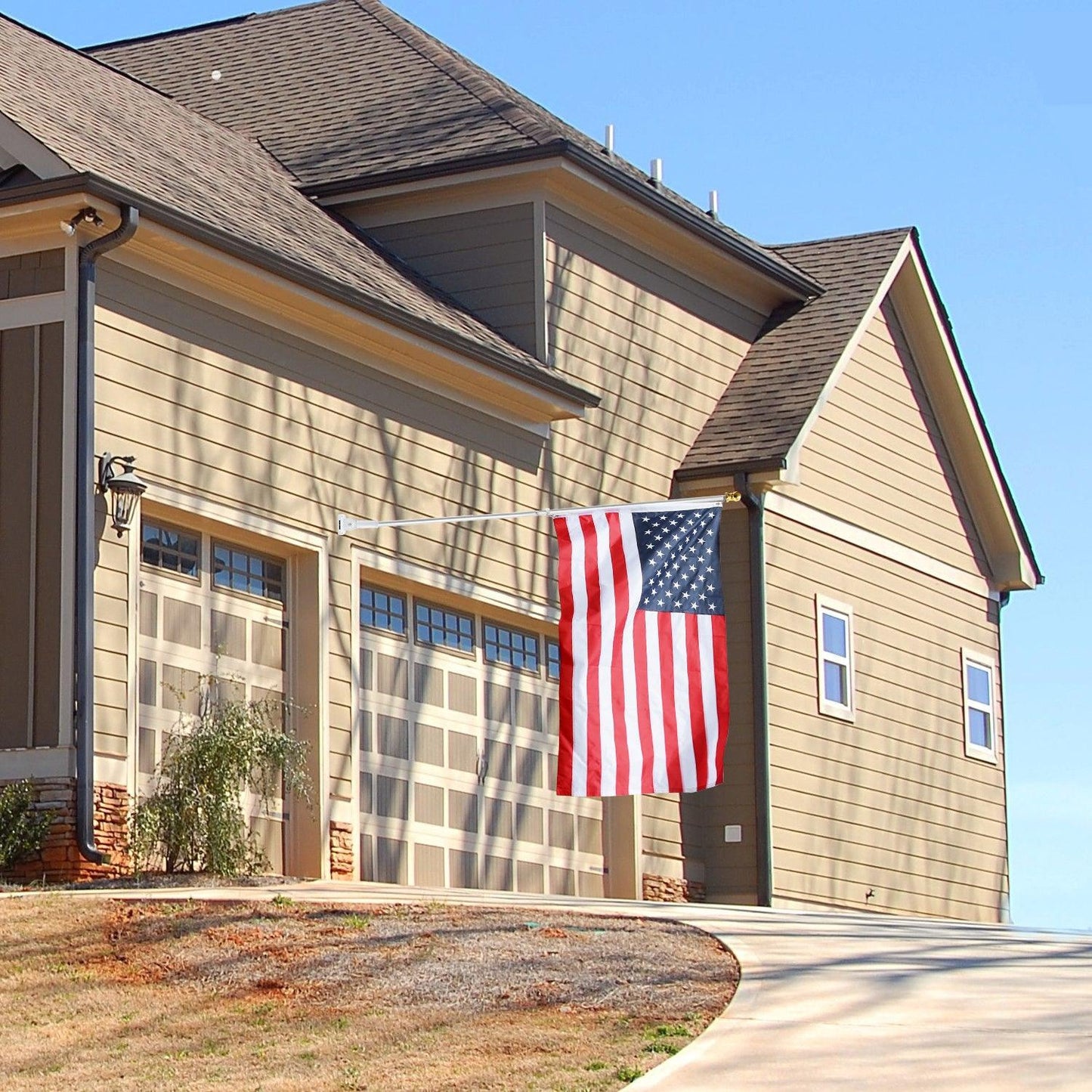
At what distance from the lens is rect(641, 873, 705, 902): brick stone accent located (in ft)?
66.4

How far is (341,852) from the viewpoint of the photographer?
1702 centimetres

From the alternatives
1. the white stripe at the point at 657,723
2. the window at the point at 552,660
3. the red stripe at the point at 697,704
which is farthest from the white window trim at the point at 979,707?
the white stripe at the point at 657,723

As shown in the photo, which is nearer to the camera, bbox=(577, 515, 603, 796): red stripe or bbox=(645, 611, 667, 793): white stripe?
bbox=(577, 515, 603, 796): red stripe

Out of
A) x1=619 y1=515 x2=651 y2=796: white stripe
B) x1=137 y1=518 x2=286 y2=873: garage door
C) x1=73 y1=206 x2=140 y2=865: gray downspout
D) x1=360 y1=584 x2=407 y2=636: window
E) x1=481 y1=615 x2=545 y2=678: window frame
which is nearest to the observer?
x1=73 y1=206 x2=140 y2=865: gray downspout

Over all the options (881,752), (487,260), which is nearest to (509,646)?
(487,260)

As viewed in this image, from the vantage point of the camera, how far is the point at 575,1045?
9.59 meters

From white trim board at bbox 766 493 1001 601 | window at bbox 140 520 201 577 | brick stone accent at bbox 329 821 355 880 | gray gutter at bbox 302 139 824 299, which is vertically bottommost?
brick stone accent at bbox 329 821 355 880

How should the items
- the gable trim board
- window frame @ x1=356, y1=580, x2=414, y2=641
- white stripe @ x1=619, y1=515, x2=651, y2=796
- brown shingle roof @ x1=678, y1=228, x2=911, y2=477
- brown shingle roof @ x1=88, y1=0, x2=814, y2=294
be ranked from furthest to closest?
1. the gable trim board
2. brown shingle roof @ x1=678, y1=228, x2=911, y2=477
3. brown shingle roof @ x1=88, y1=0, x2=814, y2=294
4. window frame @ x1=356, y1=580, x2=414, y2=641
5. white stripe @ x1=619, y1=515, x2=651, y2=796

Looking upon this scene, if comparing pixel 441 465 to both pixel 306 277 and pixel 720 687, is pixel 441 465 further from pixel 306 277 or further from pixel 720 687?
pixel 720 687

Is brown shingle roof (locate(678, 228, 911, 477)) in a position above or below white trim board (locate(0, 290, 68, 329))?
above

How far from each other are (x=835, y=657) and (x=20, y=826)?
406 inches

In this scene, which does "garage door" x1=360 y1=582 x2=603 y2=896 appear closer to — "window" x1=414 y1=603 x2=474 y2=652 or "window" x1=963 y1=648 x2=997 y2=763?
"window" x1=414 y1=603 x2=474 y2=652

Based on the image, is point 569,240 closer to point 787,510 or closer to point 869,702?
point 787,510

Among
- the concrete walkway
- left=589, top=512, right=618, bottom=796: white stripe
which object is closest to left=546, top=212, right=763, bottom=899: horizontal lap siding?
left=589, top=512, right=618, bottom=796: white stripe
